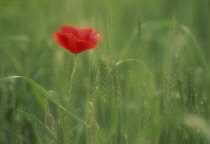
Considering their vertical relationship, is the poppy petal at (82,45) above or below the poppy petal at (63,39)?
below

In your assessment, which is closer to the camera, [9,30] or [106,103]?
[106,103]

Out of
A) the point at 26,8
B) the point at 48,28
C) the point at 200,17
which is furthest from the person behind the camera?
the point at 26,8

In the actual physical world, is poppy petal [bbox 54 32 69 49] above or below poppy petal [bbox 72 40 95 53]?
above

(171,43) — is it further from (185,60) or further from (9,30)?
(9,30)

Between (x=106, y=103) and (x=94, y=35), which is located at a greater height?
(x=94, y=35)

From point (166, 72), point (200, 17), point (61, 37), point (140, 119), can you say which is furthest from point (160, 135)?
point (200, 17)

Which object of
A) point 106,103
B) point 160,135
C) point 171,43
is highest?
point 171,43

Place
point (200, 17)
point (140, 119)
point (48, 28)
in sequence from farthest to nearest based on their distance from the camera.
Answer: point (200, 17) → point (48, 28) → point (140, 119)

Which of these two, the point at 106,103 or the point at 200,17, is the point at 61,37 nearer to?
the point at 106,103
